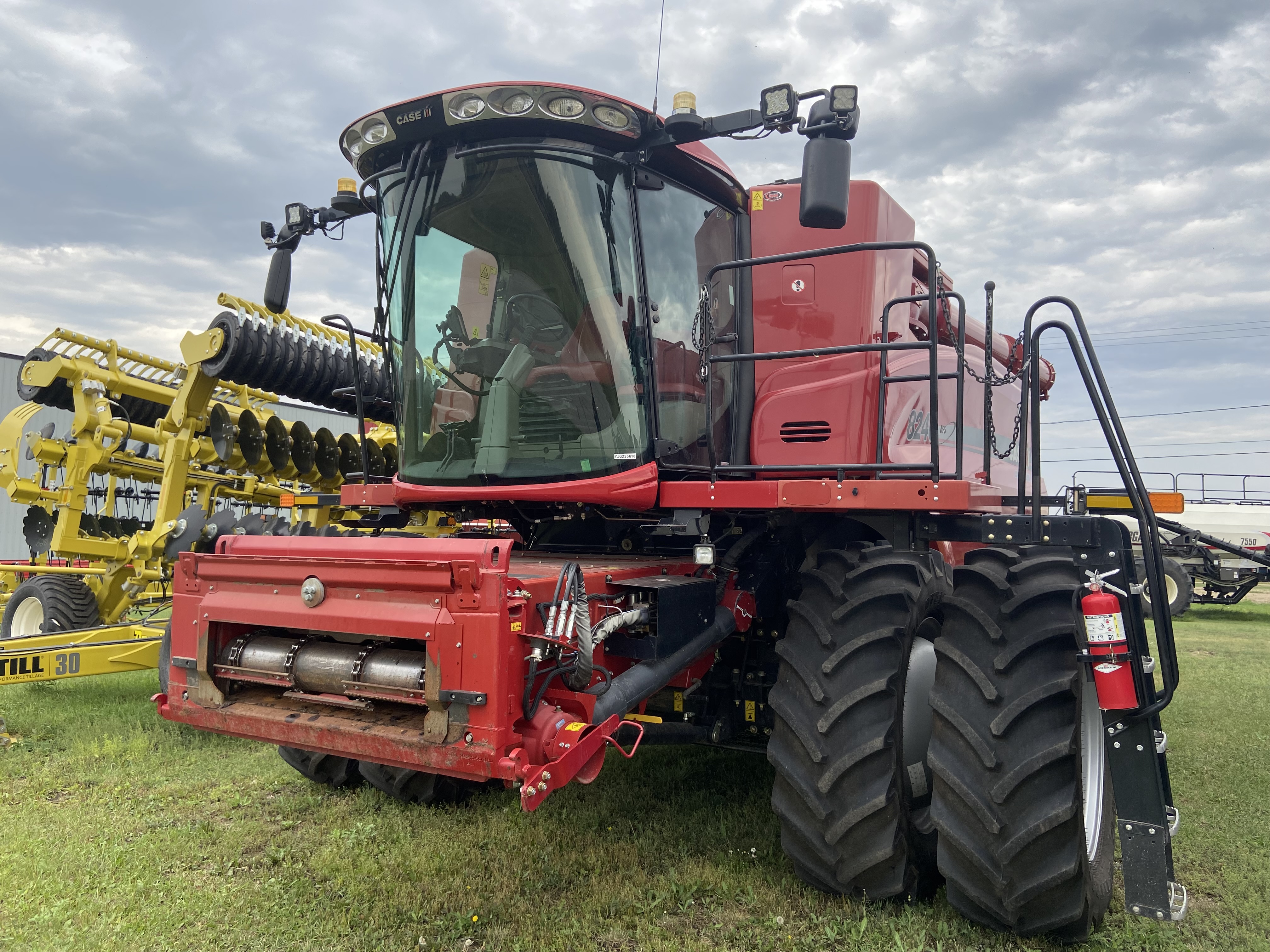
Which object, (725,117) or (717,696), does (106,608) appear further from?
(725,117)

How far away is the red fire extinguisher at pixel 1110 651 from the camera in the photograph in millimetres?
2951

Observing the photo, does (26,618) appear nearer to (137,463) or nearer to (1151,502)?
(137,463)

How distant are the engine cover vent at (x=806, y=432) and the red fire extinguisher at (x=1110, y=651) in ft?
5.18

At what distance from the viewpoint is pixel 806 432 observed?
14.3 ft

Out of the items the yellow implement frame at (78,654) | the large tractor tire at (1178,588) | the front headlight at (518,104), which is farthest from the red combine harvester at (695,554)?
the large tractor tire at (1178,588)

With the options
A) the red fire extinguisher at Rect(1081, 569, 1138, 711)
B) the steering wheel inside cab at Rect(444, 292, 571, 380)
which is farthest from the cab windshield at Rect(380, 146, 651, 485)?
the red fire extinguisher at Rect(1081, 569, 1138, 711)

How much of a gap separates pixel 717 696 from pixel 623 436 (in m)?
1.41

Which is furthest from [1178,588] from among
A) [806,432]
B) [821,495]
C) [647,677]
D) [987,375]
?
[647,677]

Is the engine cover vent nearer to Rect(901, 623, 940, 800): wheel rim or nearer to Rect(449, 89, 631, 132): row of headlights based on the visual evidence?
Rect(901, 623, 940, 800): wheel rim

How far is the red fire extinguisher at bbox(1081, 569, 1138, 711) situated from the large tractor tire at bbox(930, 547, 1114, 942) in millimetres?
133

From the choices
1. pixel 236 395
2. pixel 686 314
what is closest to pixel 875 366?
pixel 686 314

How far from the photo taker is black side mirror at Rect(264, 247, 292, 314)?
465 cm

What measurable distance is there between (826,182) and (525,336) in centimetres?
143

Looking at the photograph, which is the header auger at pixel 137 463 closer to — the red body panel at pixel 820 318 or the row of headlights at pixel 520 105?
→ the red body panel at pixel 820 318
